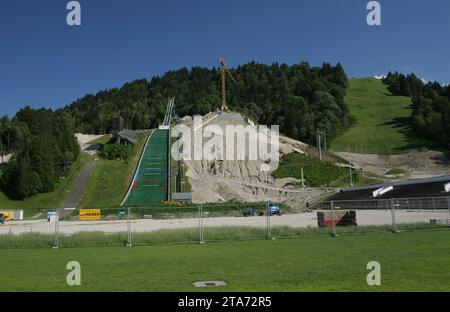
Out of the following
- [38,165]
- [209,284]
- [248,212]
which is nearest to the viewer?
[209,284]

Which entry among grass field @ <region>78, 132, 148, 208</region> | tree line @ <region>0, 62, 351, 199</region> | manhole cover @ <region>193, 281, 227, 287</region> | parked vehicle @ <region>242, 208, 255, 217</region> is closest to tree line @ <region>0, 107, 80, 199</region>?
tree line @ <region>0, 62, 351, 199</region>

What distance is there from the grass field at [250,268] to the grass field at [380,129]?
110 m

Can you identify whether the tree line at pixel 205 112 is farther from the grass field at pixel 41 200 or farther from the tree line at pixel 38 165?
the grass field at pixel 41 200

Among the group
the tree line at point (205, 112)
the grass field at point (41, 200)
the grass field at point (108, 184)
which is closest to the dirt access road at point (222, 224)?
the grass field at point (108, 184)

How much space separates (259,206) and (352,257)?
42063 millimetres

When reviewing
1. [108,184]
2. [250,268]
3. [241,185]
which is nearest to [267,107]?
[241,185]

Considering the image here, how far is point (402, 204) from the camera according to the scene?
39719 mm

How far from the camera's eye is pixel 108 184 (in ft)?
226

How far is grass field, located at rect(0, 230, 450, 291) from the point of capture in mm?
9406

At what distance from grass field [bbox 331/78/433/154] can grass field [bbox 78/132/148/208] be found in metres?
73.8

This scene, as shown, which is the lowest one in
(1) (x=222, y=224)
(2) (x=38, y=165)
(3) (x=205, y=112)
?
(1) (x=222, y=224)

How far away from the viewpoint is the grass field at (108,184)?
61.0m

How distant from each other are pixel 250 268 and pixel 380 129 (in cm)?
14183

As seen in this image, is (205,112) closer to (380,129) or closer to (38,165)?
(380,129)
